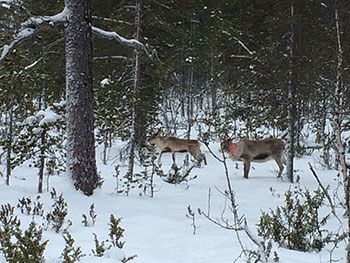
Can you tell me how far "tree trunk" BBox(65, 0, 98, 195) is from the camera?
24.0 ft

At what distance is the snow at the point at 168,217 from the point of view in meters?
4.31

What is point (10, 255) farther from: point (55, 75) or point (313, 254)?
point (55, 75)

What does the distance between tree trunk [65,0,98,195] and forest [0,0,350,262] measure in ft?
0.06

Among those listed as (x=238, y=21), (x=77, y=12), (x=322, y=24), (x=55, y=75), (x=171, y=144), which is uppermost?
(x=238, y=21)

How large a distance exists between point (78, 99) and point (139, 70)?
369 cm

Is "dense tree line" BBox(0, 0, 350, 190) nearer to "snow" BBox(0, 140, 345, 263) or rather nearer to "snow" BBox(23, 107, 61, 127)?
"snow" BBox(23, 107, 61, 127)

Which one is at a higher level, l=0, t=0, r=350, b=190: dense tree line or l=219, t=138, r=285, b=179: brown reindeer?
l=0, t=0, r=350, b=190: dense tree line

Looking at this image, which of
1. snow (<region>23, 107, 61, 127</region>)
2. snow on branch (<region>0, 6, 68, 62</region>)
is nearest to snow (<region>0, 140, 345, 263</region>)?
snow (<region>23, 107, 61, 127</region>)

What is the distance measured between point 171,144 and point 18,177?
6071 millimetres

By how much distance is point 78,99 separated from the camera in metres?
7.30

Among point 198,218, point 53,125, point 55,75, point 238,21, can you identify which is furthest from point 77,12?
point 238,21

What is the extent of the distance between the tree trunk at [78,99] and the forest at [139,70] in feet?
0.06

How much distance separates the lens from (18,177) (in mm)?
10336

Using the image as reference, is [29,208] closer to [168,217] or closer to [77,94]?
[168,217]
